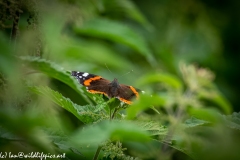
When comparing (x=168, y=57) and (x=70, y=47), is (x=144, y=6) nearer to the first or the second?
(x=168, y=57)

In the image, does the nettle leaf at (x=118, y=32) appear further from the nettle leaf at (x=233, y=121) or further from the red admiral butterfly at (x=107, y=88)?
the nettle leaf at (x=233, y=121)

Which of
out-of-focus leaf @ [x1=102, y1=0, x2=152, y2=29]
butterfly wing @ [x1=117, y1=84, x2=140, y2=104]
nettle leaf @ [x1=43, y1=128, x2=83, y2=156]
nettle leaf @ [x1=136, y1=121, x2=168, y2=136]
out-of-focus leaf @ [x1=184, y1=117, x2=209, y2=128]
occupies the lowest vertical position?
nettle leaf @ [x1=43, y1=128, x2=83, y2=156]

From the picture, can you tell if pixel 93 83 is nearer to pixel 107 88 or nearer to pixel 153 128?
pixel 107 88

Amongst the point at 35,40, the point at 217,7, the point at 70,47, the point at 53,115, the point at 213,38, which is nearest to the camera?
the point at 35,40

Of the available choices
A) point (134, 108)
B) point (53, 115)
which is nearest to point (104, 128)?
point (134, 108)

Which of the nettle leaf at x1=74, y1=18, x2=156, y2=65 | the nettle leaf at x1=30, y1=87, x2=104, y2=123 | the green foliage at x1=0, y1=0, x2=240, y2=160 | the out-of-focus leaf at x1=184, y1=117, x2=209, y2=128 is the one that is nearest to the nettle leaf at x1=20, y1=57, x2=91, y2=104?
the green foliage at x1=0, y1=0, x2=240, y2=160

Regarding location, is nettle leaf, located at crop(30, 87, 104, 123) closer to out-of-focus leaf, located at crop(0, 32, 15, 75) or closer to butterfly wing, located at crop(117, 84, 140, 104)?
butterfly wing, located at crop(117, 84, 140, 104)

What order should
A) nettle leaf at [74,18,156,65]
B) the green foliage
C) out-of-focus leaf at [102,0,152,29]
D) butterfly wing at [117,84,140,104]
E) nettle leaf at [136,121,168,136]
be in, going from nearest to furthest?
the green foliage → nettle leaf at [136,121,168,136] → butterfly wing at [117,84,140,104] → nettle leaf at [74,18,156,65] → out-of-focus leaf at [102,0,152,29]

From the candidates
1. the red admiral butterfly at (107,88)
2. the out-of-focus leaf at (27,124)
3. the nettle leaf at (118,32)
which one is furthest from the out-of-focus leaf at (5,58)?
the nettle leaf at (118,32)

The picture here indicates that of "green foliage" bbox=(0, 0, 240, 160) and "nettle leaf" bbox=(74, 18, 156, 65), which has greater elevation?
"nettle leaf" bbox=(74, 18, 156, 65)

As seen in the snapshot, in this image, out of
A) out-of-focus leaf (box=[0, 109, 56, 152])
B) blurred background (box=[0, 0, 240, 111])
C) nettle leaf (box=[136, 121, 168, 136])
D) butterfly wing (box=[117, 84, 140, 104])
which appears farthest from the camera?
blurred background (box=[0, 0, 240, 111])
